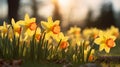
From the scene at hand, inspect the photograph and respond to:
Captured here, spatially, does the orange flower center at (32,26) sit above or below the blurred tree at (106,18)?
above

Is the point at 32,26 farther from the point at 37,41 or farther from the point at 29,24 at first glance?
the point at 37,41

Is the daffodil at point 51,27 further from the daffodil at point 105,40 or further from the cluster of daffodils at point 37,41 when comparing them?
the daffodil at point 105,40

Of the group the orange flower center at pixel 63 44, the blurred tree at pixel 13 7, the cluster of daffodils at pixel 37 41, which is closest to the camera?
the cluster of daffodils at pixel 37 41

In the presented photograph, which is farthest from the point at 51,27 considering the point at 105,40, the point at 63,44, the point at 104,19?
the point at 104,19

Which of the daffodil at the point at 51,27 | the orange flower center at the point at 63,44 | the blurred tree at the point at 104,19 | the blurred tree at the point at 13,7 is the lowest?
the blurred tree at the point at 104,19

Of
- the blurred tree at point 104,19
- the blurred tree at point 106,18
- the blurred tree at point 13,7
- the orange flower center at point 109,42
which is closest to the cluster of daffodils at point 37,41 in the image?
the orange flower center at point 109,42

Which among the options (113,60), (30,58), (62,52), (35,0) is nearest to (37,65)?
(30,58)

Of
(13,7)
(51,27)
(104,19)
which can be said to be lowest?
(104,19)

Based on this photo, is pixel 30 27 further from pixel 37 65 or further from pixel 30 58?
pixel 37 65

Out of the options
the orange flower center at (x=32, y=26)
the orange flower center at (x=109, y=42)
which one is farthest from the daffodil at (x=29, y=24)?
the orange flower center at (x=109, y=42)

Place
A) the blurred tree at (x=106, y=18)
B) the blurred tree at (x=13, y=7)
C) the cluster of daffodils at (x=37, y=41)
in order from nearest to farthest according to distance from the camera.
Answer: the cluster of daffodils at (x=37, y=41), the blurred tree at (x=13, y=7), the blurred tree at (x=106, y=18)

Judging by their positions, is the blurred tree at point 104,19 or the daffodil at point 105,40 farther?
the blurred tree at point 104,19
